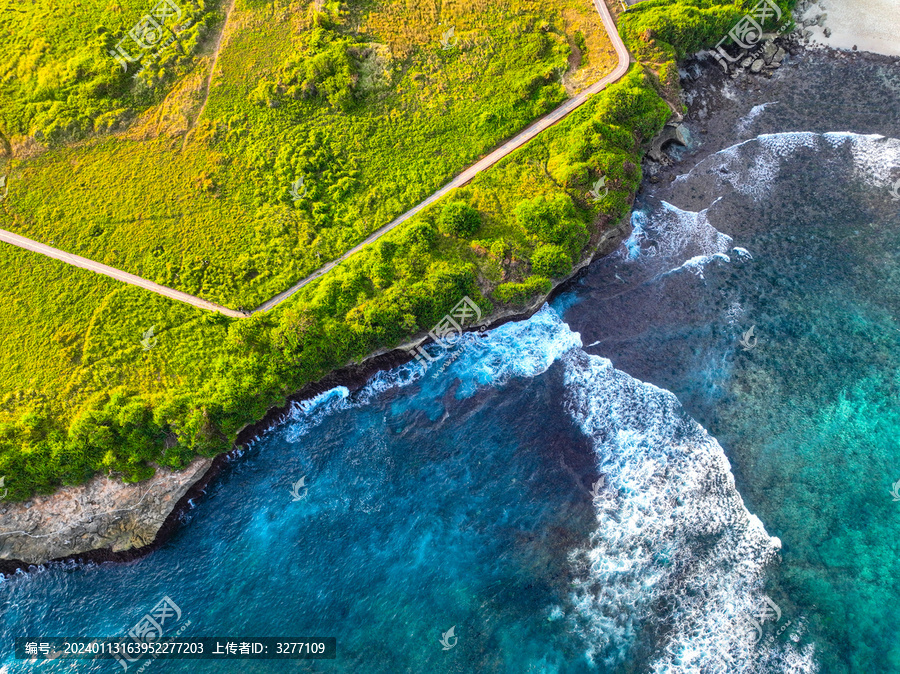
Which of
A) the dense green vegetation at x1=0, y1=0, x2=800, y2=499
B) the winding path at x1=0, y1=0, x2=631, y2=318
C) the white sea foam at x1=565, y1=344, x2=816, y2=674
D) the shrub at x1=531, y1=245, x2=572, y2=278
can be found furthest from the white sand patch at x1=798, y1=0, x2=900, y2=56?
the white sea foam at x1=565, y1=344, x2=816, y2=674

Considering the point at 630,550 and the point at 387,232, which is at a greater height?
the point at 387,232

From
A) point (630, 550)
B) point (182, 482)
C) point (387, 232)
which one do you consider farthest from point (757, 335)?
point (182, 482)

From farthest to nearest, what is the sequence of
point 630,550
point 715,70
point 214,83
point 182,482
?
point 715,70, point 214,83, point 182,482, point 630,550

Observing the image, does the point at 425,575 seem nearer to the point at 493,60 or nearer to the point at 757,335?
the point at 757,335

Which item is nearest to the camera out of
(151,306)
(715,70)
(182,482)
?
(182,482)

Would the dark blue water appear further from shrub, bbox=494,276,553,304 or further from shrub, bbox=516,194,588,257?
shrub, bbox=516,194,588,257

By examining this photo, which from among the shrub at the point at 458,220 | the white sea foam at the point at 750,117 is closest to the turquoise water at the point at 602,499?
Result: the shrub at the point at 458,220

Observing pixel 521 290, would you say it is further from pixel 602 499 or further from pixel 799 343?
pixel 799 343

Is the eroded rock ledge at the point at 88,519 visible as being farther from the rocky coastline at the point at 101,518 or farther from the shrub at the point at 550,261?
the shrub at the point at 550,261
